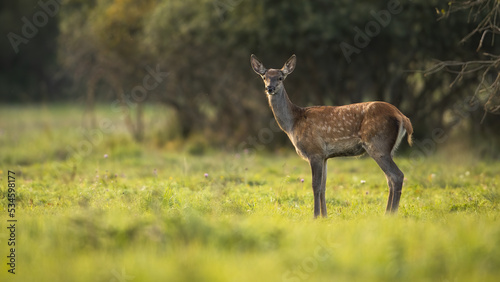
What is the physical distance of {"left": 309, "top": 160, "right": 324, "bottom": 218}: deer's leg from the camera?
26.6 feet

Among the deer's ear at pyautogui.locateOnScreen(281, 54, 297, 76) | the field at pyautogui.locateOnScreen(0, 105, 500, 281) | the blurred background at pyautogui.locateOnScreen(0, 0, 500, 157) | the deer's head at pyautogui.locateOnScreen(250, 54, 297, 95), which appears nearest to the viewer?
the field at pyautogui.locateOnScreen(0, 105, 500, 281)

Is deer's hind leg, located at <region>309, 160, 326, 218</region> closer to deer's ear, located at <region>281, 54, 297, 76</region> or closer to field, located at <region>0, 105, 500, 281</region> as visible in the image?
field, located at <region>0, 105, 500, 281</region>

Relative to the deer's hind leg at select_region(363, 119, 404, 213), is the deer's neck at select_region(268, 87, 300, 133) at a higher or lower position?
higher

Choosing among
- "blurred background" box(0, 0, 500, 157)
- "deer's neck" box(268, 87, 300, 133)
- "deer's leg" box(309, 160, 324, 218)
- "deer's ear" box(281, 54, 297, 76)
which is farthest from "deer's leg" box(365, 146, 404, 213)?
"blurred background" box(0, 0, 500, 157)

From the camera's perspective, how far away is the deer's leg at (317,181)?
8.09m

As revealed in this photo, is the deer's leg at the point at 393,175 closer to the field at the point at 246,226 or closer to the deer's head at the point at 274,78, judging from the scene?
the field at the point at 246,226

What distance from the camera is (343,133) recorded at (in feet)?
27.1

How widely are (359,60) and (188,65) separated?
16.8 feet

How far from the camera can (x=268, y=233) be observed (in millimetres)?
5824

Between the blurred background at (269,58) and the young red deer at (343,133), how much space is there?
4126mm

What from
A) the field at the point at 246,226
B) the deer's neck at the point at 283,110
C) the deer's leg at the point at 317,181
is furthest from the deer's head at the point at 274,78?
the field at the point at 246,226

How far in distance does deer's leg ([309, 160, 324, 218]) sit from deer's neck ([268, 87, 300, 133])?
790 mm

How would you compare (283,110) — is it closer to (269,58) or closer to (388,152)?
(388,152)

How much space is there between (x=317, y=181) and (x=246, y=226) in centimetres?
259
